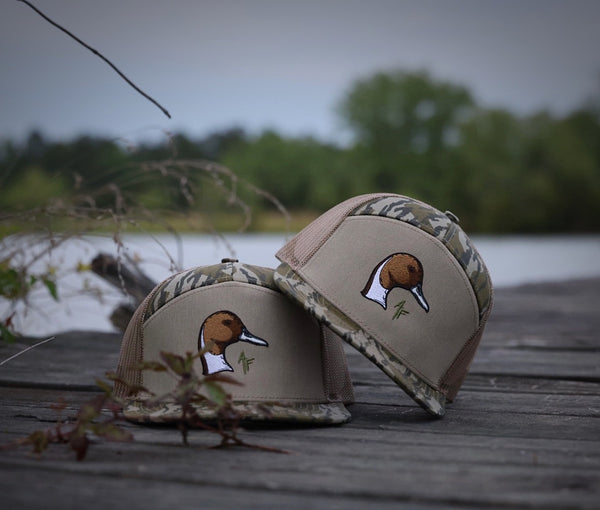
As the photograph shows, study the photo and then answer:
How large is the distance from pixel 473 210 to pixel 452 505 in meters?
12.6

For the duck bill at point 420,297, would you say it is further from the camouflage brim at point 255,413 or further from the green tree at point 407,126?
the green tree at point 407,126

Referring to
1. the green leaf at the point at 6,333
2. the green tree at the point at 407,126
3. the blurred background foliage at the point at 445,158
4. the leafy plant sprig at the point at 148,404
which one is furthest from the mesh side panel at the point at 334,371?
the green tree at the point at 407,126

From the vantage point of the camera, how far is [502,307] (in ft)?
17.1

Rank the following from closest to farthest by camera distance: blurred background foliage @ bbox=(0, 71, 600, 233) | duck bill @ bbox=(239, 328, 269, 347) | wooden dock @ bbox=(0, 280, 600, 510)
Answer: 1. wooden dock @ bbox=(0, 280, 600, 510)
2. duck bill @ bbox=(239, 328, 269, 347)
3. blurred background foliage @ bbox=(0, 71, 600, 233)

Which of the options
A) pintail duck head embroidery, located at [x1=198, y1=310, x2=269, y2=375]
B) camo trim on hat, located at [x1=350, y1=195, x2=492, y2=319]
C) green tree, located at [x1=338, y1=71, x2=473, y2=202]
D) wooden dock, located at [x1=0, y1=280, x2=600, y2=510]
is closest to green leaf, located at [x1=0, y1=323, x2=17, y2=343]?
wooden dock, located at [x1=0, y1=280, x2=600, y2=510]

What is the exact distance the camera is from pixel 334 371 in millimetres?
1917

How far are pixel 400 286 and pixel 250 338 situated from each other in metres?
0.40

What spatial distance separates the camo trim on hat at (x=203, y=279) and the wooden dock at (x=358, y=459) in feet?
1.09

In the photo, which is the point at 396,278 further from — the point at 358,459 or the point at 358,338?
the point at 358,459

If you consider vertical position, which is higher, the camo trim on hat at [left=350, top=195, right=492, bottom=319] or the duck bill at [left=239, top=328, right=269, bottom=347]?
the camo trim on hat at [left=350, top=195, right=492, bottom=319]

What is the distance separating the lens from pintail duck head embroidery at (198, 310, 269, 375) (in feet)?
5.76

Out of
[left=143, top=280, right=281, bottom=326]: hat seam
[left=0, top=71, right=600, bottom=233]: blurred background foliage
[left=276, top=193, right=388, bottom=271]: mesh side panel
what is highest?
[left=276, top=193, right=388, bottom=271]: mesh side panel

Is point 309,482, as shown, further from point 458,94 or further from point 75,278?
point 458,94

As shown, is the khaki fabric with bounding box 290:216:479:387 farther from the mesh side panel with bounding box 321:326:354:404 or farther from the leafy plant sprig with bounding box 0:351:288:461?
the leafy plant sprig with bounding box 0:351:288:461
